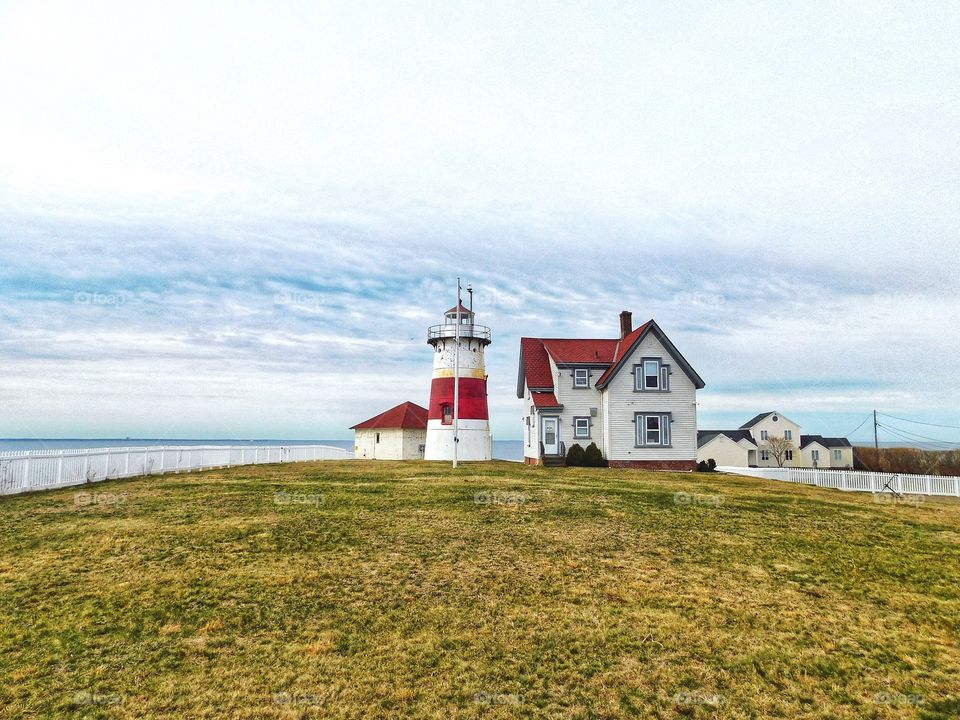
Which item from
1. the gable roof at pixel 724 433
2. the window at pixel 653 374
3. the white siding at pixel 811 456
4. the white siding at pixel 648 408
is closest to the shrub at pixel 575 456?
the white siding at pixel 648 408

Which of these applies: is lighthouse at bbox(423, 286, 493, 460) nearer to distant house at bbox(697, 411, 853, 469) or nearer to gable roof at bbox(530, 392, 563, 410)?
gable roof at bbox(530, 392, 563, 410)

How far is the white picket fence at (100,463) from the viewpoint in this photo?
1797 cm

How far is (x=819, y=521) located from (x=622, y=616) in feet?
34.3

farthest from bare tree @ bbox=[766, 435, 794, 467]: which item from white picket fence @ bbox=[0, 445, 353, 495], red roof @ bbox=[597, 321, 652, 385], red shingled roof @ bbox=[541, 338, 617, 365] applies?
white picket fence @ bbox=[0, 445, 353, 495]

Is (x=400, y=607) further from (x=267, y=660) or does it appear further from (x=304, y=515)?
(x=304, y=515)

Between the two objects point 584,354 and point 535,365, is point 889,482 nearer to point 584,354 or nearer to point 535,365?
point 584,354

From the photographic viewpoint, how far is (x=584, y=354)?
3841 cm

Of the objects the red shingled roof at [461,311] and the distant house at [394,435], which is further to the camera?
the distant house at [394,435]

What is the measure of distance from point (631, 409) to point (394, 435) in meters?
23.8

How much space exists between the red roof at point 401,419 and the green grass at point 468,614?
36272 millimetres

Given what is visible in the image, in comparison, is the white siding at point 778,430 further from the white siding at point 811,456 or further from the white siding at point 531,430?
the white siding at point 531,430

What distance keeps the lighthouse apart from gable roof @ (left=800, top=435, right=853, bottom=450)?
53.4 metres

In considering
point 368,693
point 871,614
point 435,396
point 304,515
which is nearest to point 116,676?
point 368,693

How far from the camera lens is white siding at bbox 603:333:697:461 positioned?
35500 mm
